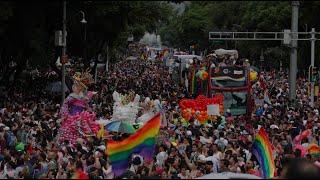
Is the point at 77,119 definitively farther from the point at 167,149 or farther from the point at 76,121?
the point at 167,149

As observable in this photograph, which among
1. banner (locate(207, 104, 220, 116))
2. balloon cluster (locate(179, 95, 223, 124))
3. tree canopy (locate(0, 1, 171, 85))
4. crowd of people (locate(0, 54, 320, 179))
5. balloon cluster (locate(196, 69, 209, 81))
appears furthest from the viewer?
balloon cluster (locate(196, 69, 209, 81))

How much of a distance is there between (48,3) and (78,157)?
1653 centimetres

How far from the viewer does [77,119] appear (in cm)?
1675

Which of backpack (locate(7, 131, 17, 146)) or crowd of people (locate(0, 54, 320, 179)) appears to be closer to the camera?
crowd of people (locate(0, 54, 320, 179))

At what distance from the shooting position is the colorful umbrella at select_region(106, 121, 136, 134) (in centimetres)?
1602

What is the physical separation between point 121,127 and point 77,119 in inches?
47.8

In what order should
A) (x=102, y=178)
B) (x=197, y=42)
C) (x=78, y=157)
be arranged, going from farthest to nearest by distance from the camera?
1. (x=197, y=42)
2. (x=78, y=157)
3. (x=102, y=178)

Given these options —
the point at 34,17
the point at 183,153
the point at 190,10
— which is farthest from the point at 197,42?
the point at 183,153

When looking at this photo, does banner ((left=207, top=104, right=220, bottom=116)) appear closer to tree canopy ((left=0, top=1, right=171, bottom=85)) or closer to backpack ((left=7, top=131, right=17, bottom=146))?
backpack ((left=7, top=131, right=17, bottom=146))

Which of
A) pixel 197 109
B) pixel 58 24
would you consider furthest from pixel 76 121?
pixel 58 24

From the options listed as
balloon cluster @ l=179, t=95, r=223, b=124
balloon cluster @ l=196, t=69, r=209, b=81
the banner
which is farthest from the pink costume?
Result: balloon cluster @ l=196, t=69, r=209, b=81

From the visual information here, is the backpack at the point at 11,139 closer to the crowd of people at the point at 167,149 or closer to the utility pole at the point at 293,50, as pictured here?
the crowd of people at the point at 167,149

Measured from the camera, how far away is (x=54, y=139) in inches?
674

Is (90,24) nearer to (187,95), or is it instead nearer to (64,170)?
(187,95)
